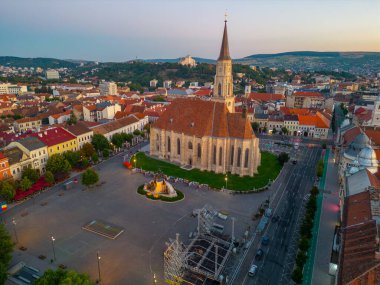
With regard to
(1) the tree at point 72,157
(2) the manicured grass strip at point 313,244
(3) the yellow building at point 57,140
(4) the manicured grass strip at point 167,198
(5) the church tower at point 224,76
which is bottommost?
(2) the manicured grass strip at point 313,244

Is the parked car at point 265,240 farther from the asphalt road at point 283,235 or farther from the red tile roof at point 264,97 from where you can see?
the red tile roof at point 264,97

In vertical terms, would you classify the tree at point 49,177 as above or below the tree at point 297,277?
above

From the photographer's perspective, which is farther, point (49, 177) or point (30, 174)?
point (49, 177)

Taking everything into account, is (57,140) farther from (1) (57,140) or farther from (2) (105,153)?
(2) (105,153)

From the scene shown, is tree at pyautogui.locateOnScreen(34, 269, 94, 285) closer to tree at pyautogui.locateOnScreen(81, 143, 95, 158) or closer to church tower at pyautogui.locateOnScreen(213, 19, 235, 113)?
tree at pyautogui.locateOnScreen(81, 143, 95, 158)

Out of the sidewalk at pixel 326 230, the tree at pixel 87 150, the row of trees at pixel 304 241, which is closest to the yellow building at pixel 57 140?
the tree at pixel 87 150

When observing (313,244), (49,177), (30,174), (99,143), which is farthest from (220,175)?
(30,174)

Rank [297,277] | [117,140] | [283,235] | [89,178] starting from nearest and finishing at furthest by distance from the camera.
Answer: [297,277], [283,235], [89,178], [117,140]
